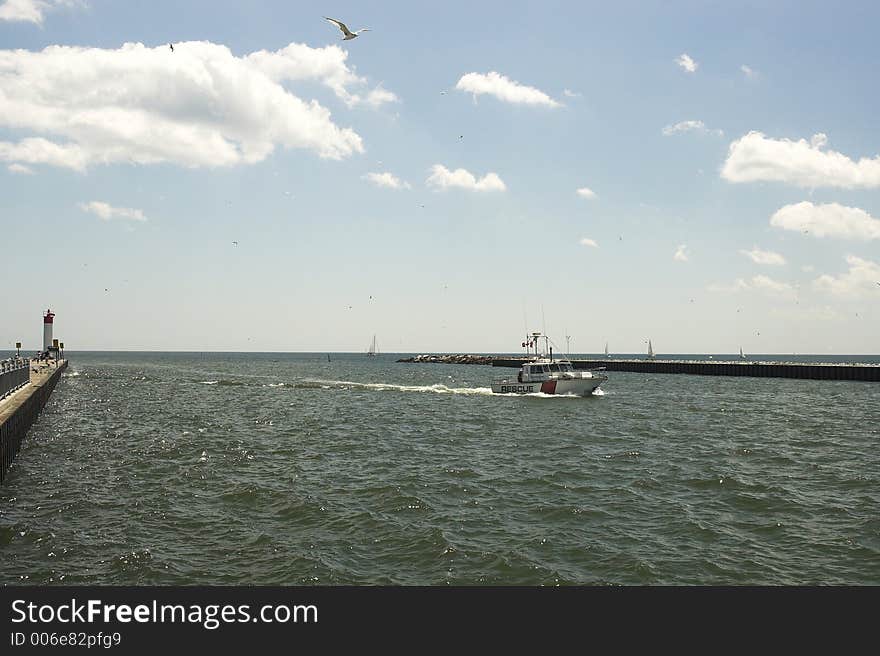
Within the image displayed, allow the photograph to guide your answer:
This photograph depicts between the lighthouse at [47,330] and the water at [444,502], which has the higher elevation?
the lighthouse at [47,330]

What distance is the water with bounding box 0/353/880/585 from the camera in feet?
45.1

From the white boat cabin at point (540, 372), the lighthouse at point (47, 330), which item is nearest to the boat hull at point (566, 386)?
the white boat cabin at point (540, 372)

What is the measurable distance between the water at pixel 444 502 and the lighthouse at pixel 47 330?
68923mm

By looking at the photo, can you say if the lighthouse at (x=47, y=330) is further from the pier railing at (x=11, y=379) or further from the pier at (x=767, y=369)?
the pier at (x=767, y=369)

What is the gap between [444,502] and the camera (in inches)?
760

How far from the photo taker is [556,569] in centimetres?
1362

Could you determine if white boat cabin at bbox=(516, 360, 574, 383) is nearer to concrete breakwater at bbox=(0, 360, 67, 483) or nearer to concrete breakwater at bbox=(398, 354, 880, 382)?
concrete breakwater at bbox=(398, 354, 880, 382)

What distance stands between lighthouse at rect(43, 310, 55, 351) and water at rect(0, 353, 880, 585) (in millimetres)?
68923

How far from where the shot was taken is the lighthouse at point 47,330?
9798 cm

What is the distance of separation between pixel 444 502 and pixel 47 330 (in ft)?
328

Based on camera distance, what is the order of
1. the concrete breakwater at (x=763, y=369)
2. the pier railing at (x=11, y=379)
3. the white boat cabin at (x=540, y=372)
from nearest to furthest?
the pier railing at (x=11, y=379) < the white boat cabin at (x=540, y=372) < the concrete breakwater at (x=763, y=369)
